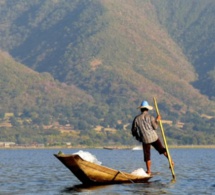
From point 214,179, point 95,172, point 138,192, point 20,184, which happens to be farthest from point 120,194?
point 214,179

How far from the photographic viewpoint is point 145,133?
47.2m

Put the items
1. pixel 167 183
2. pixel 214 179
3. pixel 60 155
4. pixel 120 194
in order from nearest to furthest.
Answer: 1. pixel 120 194
2. pixel 60 155
3. pixel 167 183
4. pixel 214 179

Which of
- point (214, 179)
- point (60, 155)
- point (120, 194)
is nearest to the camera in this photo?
point (120, 194)

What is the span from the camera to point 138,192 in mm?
43719

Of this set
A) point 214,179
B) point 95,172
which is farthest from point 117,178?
point 214,179

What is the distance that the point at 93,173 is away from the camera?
4700 cm

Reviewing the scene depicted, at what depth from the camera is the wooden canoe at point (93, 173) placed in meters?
46.5

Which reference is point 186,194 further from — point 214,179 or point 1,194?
point 214,179

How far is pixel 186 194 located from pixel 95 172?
5.71 meters

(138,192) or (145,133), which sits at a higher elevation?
(145,133)

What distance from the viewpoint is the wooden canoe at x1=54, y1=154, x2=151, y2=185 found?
152ft

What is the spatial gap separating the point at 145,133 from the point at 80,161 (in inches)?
149

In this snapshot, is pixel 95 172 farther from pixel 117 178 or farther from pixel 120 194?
pixel 120 194

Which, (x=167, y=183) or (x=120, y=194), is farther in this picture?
(x=167, y=183)
